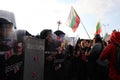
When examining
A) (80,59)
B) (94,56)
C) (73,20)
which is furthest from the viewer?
(73,20)

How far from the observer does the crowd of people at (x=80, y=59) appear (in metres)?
8.77

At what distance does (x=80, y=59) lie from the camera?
11867 mm

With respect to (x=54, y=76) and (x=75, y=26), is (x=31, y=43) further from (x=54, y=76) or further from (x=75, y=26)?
(x=75, y=26)

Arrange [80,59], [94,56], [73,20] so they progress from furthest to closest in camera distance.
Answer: [73,20], [80,59], [94,56]

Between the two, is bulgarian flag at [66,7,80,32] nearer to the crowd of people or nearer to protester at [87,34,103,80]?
the crowd of people

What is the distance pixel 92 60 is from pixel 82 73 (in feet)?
5.54

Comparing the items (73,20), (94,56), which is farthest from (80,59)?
(73,20)

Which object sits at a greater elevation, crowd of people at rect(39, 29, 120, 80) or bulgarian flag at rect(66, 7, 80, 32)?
bulgarian flag at rect(66, 7, 80, 32)

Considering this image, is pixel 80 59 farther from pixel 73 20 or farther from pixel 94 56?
pixel 73 20

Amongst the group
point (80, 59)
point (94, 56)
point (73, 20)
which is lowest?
point (80, 59)

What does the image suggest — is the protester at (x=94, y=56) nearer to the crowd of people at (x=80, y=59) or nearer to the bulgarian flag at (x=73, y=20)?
the crowd of people at (x=80, y=59)

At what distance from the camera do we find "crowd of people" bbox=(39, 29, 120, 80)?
8.77 m

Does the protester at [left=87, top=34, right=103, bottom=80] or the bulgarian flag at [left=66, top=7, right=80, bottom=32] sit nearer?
the protester at [left=87, top=34, right=103, bottom=80]

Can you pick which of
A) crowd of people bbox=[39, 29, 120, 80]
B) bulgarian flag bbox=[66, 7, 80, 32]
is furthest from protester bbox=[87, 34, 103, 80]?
bulgarian flag bbox=[66, 7, 80, 32]
